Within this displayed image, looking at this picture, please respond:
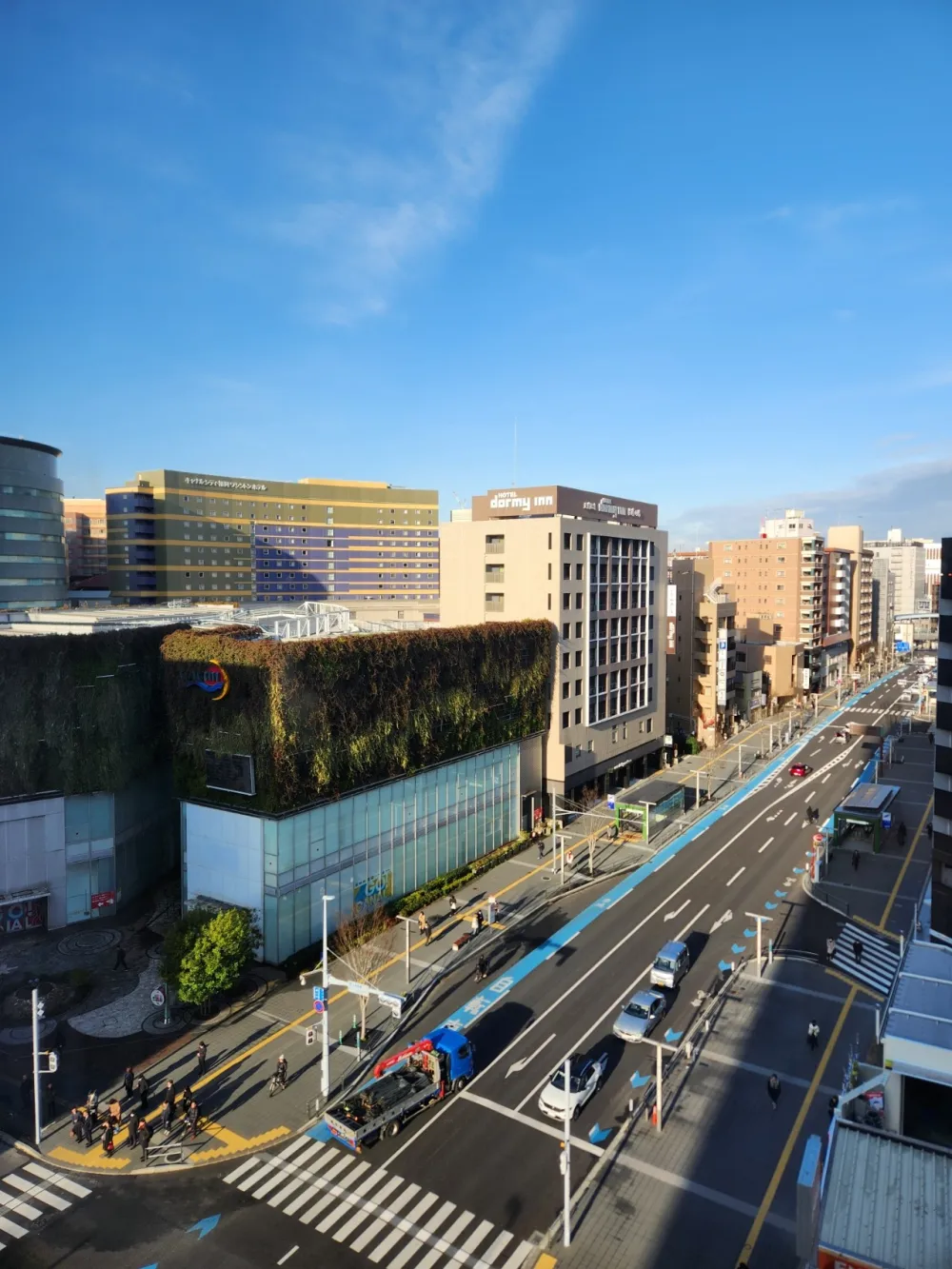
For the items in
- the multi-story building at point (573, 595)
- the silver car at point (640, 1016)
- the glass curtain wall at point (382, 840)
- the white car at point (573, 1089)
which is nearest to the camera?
the white car at point (573, 1089)

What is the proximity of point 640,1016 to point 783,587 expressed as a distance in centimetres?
12229

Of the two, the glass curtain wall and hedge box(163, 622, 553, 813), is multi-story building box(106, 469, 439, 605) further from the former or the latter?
hedge box(163, 622, 553, 813)

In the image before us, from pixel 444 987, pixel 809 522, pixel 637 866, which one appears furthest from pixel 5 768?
pixel 809 522

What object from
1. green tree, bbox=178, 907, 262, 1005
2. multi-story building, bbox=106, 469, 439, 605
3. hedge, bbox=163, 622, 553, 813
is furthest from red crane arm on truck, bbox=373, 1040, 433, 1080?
multi-story building, bbox=106, 469, 439, 605

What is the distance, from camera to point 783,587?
475 feet

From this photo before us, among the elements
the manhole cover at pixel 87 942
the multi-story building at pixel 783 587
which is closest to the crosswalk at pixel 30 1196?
the manhole cover at pixel 87 942

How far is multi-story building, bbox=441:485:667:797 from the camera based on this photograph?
65188 millimetres

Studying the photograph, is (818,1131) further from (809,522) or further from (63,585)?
(809,522)

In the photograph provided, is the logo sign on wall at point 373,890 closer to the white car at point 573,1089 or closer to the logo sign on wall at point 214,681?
the logo sign on wall at point 214,681

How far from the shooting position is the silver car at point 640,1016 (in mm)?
34656

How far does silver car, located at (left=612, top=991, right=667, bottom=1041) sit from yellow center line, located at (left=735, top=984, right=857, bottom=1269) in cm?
676

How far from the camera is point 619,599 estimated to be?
243ft

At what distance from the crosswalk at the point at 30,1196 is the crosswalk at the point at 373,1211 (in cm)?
510

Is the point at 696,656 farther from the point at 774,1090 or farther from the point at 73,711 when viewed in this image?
the point at 73,711
